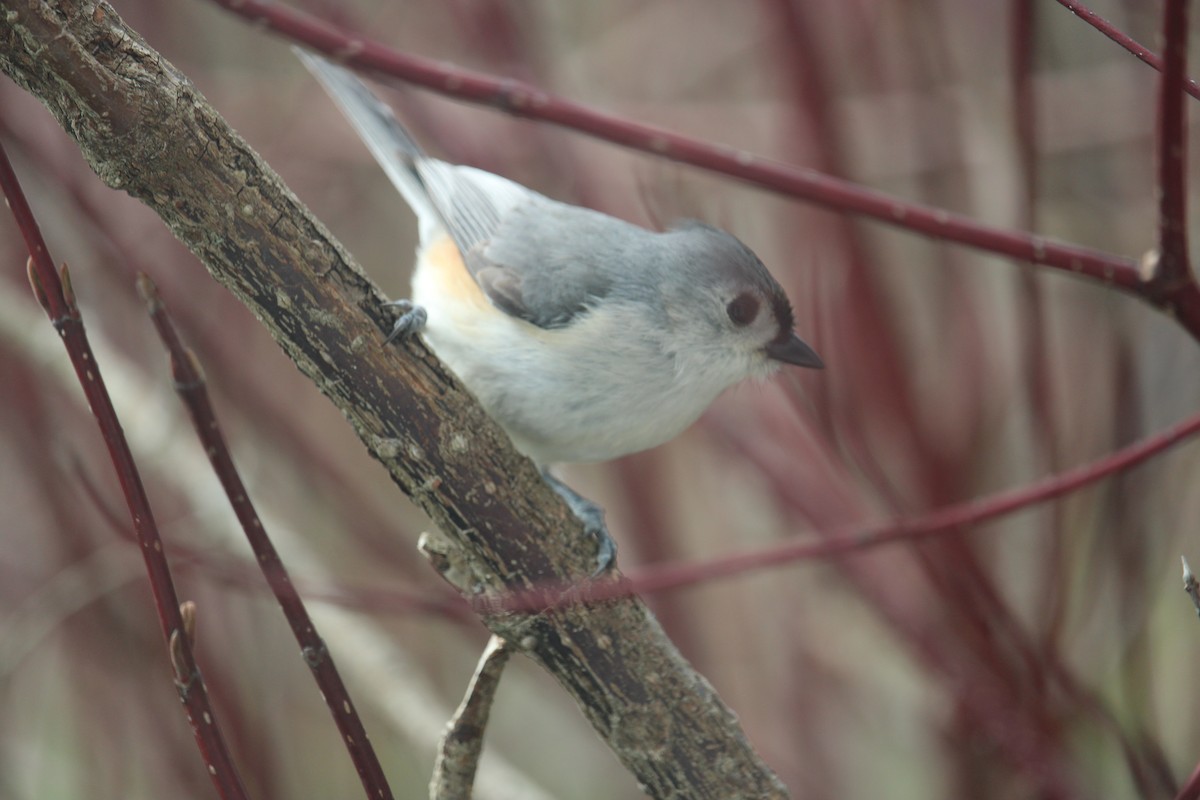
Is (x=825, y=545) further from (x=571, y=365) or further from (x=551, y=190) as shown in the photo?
(x=551, y=190)

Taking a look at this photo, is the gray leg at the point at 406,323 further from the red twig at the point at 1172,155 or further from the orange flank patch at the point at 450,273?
the red twig at the point at 1172,155

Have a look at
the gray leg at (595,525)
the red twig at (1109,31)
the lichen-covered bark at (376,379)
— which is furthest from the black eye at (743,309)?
the red twig at (1109,31)

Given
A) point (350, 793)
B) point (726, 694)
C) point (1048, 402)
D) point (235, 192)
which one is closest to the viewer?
point (235, 192)

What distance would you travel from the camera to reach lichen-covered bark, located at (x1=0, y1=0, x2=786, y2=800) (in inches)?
36.2

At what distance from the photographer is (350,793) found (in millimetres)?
3146

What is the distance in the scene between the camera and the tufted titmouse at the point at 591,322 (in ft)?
4.76

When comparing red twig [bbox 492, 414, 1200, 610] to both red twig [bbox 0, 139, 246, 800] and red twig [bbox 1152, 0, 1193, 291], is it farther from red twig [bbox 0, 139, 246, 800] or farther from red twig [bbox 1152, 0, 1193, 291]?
red twig [bbox 0, 139, 246, 800]

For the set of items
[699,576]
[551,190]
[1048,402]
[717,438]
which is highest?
[551,190]

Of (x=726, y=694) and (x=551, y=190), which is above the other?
(x=551, y=190)

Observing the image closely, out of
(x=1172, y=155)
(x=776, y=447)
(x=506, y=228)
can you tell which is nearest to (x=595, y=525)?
(x=506, y=228)

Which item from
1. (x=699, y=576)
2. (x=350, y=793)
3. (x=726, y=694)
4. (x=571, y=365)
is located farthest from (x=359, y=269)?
(x=350, y=793)

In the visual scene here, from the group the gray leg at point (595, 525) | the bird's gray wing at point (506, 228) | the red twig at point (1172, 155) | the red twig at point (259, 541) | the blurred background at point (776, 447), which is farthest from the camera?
the blurred background at point (776, 447)

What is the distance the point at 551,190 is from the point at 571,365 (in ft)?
3.84

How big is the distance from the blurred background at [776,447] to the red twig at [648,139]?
0.56 metres
